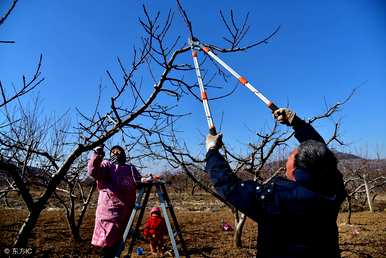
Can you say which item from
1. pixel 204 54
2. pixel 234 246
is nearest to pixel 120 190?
pixel 204 54

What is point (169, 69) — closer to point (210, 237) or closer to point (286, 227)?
point (286, 227)

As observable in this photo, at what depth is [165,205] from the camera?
3.88 m

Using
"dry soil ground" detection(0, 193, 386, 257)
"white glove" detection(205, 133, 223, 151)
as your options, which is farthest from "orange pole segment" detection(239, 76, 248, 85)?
"dry soil ground" detection(0, 193, 386, 257)

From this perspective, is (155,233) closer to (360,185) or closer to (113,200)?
(113,200)

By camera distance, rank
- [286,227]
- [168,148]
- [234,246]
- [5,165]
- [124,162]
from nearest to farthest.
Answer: [286,227]
[5,165]
[124,162]
[168,148]
[234,246]

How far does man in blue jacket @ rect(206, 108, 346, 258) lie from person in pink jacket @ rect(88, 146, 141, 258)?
2.24 meters

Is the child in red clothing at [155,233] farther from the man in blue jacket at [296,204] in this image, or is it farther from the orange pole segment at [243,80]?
the man in blue jacket at [296,204]

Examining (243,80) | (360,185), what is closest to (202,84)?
(243,80)

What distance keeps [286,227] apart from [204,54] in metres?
2.08

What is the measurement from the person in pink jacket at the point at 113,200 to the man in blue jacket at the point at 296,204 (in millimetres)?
2236

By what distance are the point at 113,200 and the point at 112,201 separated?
0.02 metres

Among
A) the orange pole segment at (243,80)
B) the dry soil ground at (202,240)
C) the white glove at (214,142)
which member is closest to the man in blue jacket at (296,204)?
the white glove at (214,142)

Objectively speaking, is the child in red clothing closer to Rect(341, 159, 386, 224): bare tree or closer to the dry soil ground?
the dry soil ground

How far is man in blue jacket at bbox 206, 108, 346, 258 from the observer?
1854 millimetres
